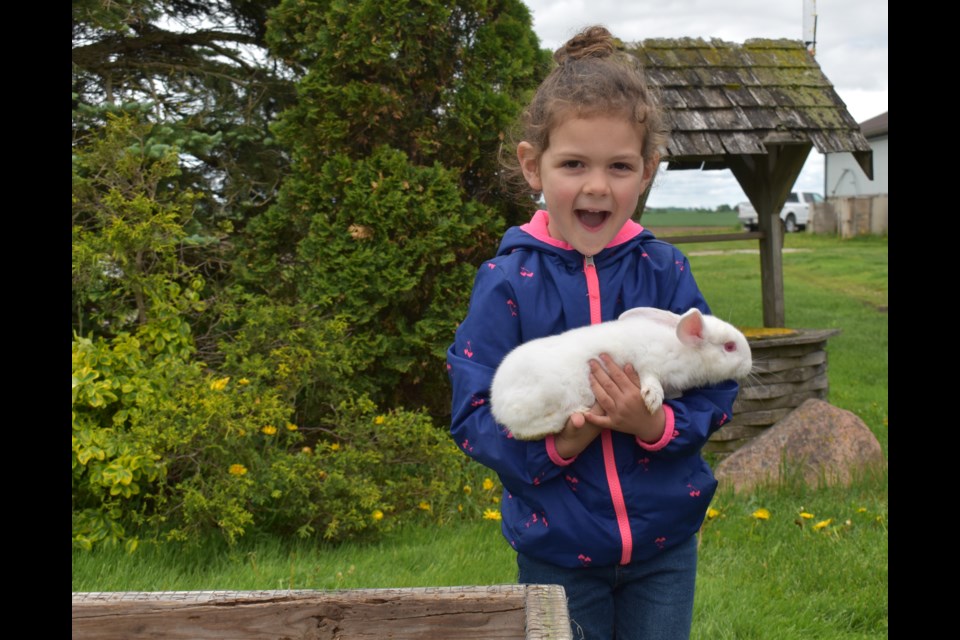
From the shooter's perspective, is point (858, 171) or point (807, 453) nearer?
point (807, 453)

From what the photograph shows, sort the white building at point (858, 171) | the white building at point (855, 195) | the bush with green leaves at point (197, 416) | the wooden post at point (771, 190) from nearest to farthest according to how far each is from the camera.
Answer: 1. the bush with green leaves at point (197, 416)
2. the wooden post at point (771, 190)
3. the white building at point (855, 195)
4. the white building at point (858, 171)

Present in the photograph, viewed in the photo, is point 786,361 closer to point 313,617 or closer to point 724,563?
point 724,563

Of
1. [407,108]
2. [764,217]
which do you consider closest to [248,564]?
[407,108]

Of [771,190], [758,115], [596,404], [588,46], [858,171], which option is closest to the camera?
[596,404]

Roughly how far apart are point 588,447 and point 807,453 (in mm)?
3736

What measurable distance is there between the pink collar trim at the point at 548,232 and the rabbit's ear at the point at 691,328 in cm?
32

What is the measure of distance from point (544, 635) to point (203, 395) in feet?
8.99

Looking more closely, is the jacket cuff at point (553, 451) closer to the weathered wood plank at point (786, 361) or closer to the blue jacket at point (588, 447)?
the blue jacket at point (588, 447)

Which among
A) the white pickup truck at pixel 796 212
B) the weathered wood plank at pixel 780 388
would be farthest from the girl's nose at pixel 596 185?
the white pickup truck at pixel 796 212

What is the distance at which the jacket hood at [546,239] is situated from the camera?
2.40 meters

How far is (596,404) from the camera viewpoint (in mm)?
2188

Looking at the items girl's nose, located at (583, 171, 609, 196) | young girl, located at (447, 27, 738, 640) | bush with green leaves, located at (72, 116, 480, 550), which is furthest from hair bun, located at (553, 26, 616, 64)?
bush with green leaves, located at (72, 116, 480, 550)

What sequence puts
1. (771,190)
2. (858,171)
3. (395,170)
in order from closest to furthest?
(395,170), (771,190), (858,171)

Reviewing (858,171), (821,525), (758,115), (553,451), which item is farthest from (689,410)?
(858,171)
